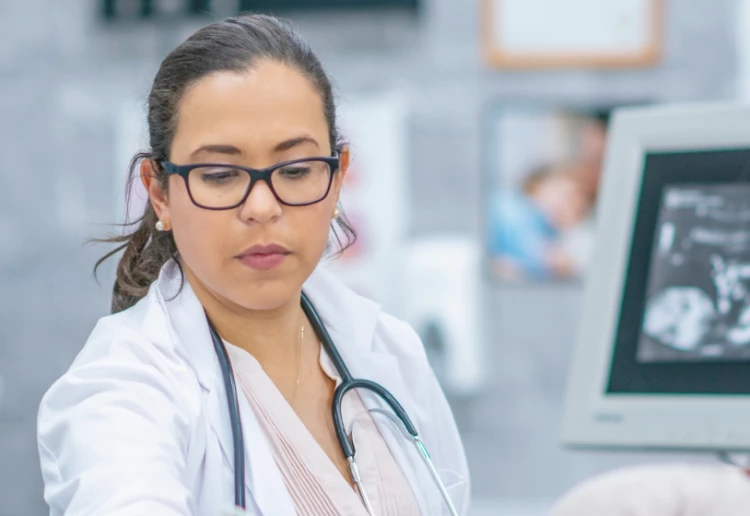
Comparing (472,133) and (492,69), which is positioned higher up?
(492,69)

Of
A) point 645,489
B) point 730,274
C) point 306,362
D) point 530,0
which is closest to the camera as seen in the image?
point 645,489

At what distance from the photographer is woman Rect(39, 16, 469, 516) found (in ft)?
3.22

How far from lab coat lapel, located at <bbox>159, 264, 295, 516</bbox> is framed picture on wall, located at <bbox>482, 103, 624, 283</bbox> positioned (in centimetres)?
166

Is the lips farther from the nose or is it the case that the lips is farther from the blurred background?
the blurred background

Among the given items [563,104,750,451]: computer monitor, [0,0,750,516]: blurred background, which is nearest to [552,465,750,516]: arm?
[563,104,750,451]: computer monitor

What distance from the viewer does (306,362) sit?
1259 millimetres

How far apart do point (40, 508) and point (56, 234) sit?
0.83 meters

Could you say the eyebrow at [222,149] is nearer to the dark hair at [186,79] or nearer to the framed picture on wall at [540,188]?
the dark hair at [186,79]

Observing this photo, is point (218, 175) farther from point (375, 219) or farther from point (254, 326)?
point (375, 219)

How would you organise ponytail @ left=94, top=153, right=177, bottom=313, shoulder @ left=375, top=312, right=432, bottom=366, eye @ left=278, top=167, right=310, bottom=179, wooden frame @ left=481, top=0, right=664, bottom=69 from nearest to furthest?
1. eye @ left=278, top=167, right=310, bottom=179
2. ponytail @ left=94, top=153, right=177, bottom=313
3. shoulder @ left=375, top=312, right=432, bottom=366
4. wooden frame @ left=481, top=0, right=664, bottom=69

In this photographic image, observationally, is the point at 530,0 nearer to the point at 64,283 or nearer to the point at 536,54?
the point at 536,54

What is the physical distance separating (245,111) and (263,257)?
0.17 m

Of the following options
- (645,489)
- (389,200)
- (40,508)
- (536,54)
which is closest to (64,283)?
(40,508)

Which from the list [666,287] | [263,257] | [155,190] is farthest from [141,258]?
[666,287]
